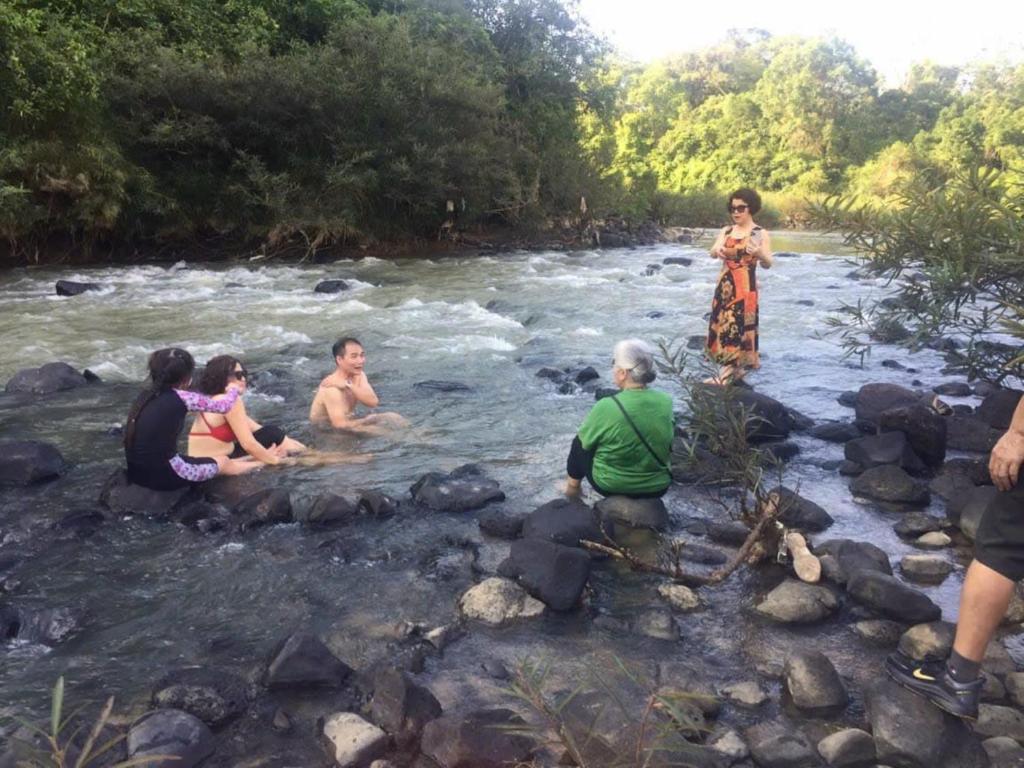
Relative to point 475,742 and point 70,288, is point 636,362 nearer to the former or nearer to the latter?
point 475,742

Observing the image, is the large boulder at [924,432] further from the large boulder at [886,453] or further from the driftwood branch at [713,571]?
the driftwood branch at [713,571]

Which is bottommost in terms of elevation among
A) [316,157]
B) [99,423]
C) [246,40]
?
[99,423]

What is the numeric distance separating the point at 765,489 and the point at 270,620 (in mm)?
3234

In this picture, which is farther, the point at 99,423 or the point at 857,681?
the point at 99,423

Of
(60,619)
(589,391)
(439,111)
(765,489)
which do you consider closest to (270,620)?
(60,619)

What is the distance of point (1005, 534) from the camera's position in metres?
3.06

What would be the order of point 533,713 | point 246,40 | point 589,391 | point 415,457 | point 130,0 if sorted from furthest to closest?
point 246,40 → point 130,0 → point 589,391 → point 415,457 → point 533,713

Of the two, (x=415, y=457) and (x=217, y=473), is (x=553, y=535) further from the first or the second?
(x=217, y=473)

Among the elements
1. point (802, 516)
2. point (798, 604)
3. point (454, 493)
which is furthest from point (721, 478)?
point (454, 493)

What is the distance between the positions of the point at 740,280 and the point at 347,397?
4.00 m

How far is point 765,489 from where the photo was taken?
5594 mm

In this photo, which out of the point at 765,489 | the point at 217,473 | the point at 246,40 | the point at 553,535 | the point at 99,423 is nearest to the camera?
the point at 553,535

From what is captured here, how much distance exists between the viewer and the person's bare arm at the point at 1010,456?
2.98 meters

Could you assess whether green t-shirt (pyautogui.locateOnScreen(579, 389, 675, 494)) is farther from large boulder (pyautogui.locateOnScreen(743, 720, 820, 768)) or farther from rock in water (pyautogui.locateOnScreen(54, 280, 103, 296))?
rock in water (pyautogui.locateOnScreen(54, 280, 103, 296))
